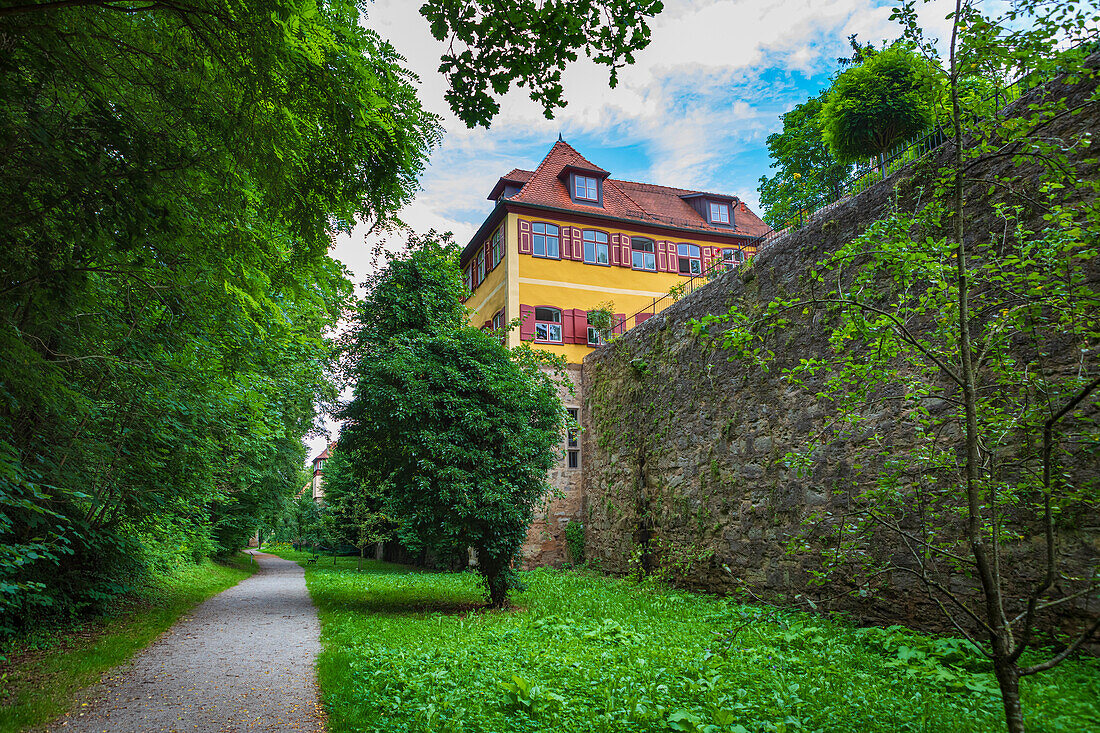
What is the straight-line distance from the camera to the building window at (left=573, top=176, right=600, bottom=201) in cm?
2208

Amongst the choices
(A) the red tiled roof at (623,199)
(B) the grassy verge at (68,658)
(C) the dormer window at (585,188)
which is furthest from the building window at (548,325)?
(B) the grassy verge at (68,658)

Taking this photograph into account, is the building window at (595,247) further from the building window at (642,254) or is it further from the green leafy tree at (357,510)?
the green leafy tree at (357,510)

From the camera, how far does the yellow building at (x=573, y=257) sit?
17.9 m

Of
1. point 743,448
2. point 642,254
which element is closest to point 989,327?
point 743,448

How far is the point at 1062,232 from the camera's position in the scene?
290cm

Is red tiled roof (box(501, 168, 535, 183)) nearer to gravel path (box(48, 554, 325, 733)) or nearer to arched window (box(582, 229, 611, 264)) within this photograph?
arched window (box(582, 229, 611, 264))

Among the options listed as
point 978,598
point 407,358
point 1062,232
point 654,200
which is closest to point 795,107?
point 654,200

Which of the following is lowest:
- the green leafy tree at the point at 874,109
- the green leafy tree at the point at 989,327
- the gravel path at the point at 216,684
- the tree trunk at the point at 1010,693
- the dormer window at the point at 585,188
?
the gravel path at the point at 216,684

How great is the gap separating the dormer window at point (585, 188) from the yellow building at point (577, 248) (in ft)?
0.12

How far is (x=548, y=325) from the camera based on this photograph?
782 inches

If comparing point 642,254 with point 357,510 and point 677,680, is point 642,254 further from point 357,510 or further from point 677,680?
point 677,680

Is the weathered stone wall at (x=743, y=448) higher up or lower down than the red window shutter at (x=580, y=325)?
lower down

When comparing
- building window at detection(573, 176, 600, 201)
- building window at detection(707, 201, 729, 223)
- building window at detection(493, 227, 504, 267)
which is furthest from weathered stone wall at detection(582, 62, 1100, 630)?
building window at detection(707, 201, 729, 223)

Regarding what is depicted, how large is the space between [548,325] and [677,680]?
15.3 meters
